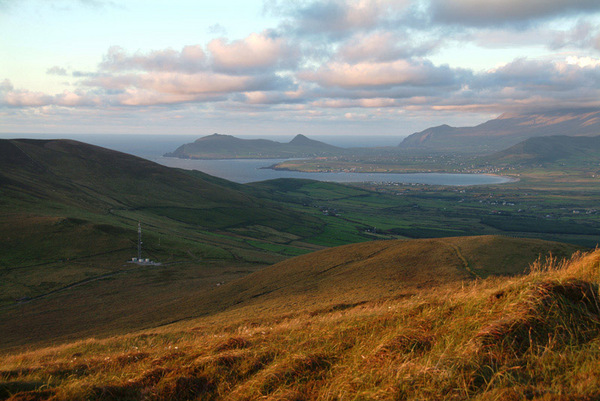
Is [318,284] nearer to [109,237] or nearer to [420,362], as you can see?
[420,362]

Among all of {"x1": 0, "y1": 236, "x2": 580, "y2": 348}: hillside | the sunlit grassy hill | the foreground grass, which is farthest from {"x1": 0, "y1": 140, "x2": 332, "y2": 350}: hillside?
the foreground grass

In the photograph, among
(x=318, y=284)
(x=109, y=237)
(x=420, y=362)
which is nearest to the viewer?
(x=420, y=362)

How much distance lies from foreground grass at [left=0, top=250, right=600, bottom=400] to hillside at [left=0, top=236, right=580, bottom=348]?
62.9 ft

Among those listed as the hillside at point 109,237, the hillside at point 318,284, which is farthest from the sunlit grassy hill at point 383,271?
the hillside at point 109,237

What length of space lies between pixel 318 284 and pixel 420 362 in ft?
114

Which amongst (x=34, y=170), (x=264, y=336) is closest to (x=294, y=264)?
(x=264, y=336)

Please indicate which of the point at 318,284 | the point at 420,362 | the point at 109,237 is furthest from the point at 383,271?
the point at 109,237

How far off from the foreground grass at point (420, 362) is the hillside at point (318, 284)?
62.9 feet

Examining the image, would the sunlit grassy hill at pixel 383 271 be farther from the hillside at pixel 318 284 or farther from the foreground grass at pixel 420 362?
the foreground grass at pixel 420 362

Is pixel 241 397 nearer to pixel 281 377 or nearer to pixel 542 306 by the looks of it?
pixel 281 377

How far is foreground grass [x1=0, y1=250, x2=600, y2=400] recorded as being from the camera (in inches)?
300

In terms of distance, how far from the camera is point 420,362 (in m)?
8.63

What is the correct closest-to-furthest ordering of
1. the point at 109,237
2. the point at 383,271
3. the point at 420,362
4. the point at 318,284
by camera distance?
the point at 420,362 → the point at 383,271 → the point at 318,284 → the point at 109,237

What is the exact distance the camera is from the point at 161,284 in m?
65.5
